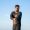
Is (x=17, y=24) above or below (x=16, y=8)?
below

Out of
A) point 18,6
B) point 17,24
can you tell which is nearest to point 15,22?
point 17,24

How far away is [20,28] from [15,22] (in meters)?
0.27

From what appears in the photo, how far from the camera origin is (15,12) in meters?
6.98

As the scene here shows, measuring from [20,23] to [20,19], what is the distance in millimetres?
132

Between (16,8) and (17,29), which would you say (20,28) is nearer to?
(17,29)

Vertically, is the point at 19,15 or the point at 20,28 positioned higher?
Result: the point at 19,15

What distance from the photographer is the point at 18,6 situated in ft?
22.9

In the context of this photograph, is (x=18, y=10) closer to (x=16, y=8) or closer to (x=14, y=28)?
(x=16, y=8)

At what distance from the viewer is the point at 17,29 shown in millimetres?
6945

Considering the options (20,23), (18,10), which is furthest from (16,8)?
(20,23)

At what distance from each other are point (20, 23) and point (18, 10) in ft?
1.43

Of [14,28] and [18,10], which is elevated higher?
[18,10]

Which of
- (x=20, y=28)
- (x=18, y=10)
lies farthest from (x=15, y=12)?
(x=20, y=28)

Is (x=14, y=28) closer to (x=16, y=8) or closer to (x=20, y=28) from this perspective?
(x=20, y=28)
